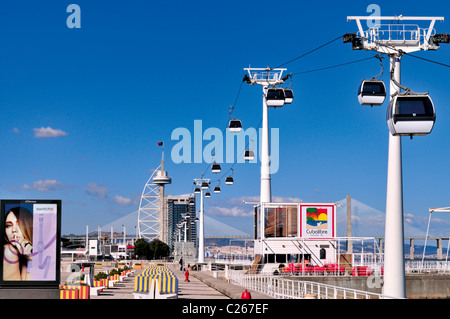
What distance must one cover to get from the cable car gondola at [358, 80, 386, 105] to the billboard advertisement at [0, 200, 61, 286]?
9.28 meters

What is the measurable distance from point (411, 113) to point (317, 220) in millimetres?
43849

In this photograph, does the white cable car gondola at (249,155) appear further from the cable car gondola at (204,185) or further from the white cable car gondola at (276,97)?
the cable car gondola at (204,185)

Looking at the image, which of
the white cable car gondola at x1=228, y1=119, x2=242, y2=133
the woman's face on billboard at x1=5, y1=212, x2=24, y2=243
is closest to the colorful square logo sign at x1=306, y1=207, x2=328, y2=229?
the white cable car gondola at x1=228, y1=119, x2=242, y2=133

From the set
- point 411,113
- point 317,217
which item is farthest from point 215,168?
point 411,113

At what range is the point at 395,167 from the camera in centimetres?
2106

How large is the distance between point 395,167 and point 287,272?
31.2m

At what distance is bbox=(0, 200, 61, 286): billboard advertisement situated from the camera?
17.1 meters

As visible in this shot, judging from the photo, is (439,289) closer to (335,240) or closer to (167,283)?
(335,240)

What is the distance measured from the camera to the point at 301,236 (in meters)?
59.0

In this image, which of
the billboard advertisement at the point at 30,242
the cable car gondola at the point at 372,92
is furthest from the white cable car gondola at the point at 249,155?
the billboard advertisement at the point at 30,242

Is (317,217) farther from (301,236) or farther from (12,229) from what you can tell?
(12,229)

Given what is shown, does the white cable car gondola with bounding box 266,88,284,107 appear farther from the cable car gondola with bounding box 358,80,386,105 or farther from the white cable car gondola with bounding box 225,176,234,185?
the white cable car gondola with bounding box 225,176,234,185

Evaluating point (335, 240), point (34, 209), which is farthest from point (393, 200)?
point (335, 240)
